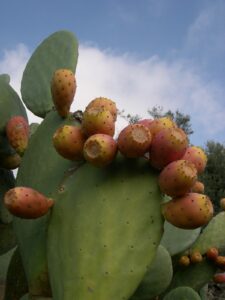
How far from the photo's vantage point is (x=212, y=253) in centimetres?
274

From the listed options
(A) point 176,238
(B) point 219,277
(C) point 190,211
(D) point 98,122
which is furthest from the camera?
(B) point 219,277

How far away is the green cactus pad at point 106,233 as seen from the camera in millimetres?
1065

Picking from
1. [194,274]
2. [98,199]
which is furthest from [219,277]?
[98,199]

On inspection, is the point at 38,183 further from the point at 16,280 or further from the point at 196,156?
the point at 16,280

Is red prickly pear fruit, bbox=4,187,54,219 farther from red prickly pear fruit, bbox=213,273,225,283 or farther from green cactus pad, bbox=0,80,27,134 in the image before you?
red prickly pear fruit, bbox=213,273,225,283

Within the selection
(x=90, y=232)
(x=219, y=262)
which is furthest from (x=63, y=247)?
(x=219, y=262)

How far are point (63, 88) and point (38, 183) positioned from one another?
256mm

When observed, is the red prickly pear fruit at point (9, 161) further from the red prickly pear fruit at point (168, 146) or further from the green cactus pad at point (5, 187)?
the red prickly pear fruit at point (168, 146)

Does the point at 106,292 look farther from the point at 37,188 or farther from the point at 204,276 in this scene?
the point at 204,276

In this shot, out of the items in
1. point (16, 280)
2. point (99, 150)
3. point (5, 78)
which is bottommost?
point (16, 280)

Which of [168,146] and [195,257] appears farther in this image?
[195,257]

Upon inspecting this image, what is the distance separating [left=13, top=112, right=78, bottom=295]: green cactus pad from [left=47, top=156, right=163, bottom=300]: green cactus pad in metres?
0.11

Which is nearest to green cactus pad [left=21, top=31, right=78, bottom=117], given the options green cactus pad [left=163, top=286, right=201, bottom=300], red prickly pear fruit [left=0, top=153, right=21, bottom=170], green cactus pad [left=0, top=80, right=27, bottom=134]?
green cactus pad [left=0, top=80, right=27, bottom=134]

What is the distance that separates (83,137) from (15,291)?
869mm
